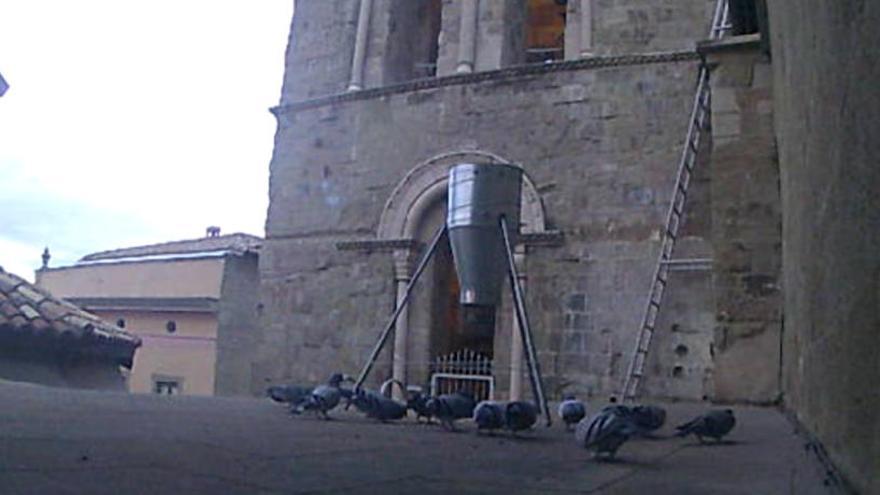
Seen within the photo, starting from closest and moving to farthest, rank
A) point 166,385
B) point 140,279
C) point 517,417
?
point 517,417 < point 166,385 < point 140,279

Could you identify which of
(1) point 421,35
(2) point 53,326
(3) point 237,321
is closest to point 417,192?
(1) point 421,35

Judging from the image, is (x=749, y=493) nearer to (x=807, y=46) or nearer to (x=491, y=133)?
(x=807, y=46)

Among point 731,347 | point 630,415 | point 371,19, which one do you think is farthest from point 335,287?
point 630,415

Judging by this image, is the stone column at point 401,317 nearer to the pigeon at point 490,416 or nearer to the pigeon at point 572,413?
the pigeon at point 572,413

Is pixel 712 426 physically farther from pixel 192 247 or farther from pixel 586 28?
pixel 192 247

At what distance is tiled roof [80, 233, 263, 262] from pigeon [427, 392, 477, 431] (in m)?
14.4

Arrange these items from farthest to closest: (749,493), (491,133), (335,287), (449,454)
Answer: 1. (335,287)
2. (491,133)
3. (449,454)
4. (749,493)

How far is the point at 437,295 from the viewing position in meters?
11.7

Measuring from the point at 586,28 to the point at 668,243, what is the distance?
3.28 metres

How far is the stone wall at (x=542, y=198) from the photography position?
33.3 ft

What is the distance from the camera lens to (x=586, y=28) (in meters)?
11.1

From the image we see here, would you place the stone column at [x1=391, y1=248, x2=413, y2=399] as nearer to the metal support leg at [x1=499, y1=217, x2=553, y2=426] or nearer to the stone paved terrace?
the metal support leg at [x1=499, y1=217, x2=553, y2=426]

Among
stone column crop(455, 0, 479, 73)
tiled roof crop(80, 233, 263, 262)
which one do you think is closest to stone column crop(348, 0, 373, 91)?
stone column crop(455, 0, 479, 73)

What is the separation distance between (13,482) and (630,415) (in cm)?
275
